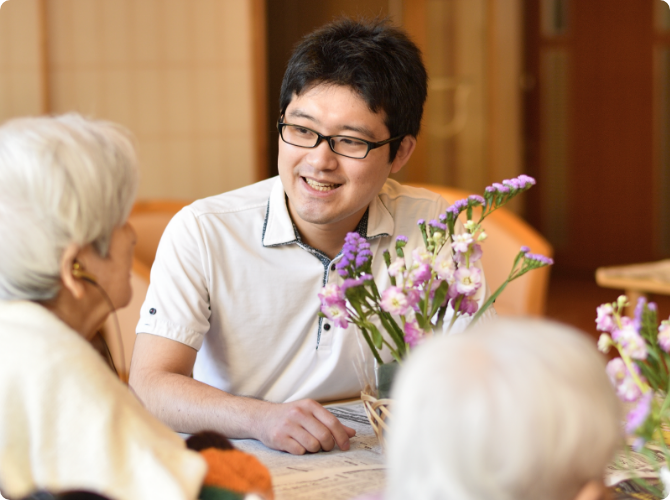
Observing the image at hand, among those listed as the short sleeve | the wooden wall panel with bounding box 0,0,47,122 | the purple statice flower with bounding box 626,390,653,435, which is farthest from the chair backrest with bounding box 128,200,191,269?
the purple statice flower with bounding box 626,390,653,435

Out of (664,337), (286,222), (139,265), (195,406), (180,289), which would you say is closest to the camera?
(664,337)

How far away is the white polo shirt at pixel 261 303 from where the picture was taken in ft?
5.05

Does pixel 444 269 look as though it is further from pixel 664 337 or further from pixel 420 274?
pixel 664 337

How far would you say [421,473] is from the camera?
21.8 inches

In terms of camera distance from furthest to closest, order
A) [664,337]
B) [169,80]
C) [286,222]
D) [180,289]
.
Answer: [169,80], [286,222], [180,289], [664,337]

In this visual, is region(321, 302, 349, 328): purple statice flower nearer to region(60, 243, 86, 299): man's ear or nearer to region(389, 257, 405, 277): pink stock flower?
region(389, 257, 405, 277): pink stock flower

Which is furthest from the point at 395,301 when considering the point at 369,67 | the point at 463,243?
the point at 369,67

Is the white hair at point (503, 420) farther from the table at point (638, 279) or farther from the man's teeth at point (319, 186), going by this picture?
the table at point (638, 279)

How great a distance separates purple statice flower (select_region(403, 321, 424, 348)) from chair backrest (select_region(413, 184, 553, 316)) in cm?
135

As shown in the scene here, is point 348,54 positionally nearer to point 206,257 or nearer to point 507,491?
point 206,257

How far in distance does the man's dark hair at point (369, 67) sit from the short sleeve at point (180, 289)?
359 millimetres

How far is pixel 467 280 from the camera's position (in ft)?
3.18

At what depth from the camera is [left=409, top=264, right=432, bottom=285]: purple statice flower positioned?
0.95m

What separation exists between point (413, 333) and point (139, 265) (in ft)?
4.99
